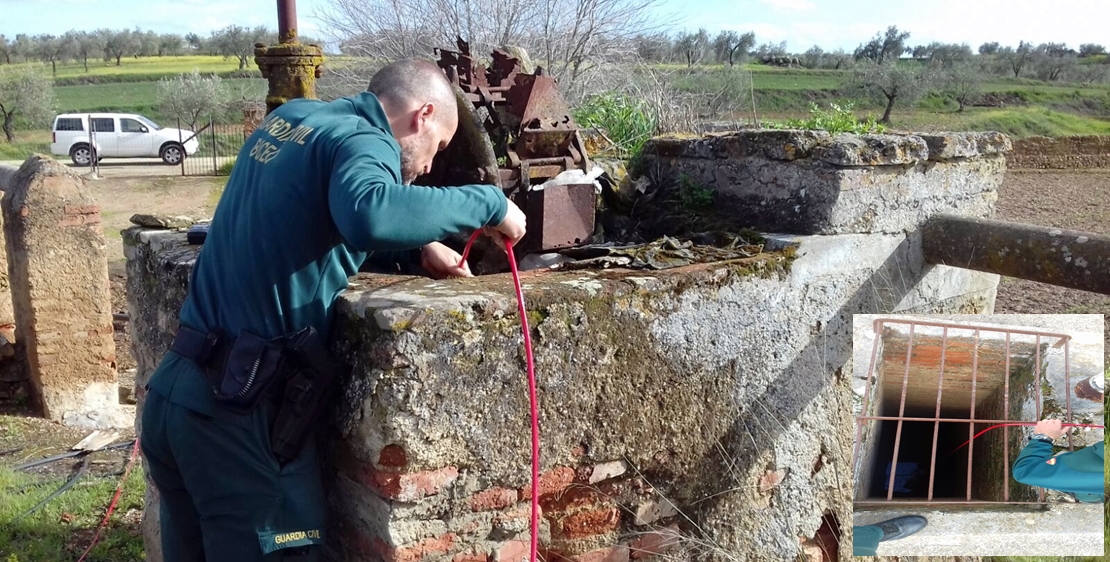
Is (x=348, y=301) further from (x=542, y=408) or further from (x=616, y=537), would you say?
(x=616, y=537)

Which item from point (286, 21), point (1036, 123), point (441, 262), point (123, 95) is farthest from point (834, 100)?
point (123, 95)

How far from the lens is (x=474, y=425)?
2596mm

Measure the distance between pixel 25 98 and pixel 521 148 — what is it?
122ft

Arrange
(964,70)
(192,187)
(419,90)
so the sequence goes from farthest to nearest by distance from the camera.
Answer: (964,70) < (192,187) < (419,90)

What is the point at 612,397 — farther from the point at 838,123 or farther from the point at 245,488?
the point at 838,123

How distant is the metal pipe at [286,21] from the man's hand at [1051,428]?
5.78 meters

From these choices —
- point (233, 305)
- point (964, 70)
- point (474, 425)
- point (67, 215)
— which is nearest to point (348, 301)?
point (233, 305)

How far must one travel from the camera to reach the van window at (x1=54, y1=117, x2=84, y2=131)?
2575 cm

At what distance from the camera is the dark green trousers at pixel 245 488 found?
253 cm

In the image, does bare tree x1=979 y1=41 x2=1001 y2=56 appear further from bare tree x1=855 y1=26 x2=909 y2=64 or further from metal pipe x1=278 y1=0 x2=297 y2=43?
metal pipe x1=278 y1=0 x2=297 y2=43

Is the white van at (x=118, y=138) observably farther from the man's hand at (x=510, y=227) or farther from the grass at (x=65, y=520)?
the man's hand at (x=510, y=227)

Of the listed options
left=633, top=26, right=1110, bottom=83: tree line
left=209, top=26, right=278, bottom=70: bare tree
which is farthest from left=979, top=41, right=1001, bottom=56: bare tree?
left=209, top=26, right=278, bottom=70: bare tree

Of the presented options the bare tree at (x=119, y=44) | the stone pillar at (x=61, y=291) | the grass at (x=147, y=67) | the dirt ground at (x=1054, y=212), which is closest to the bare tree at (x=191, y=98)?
the grass at (x=147, y=67)

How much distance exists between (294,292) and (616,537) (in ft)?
4.19
